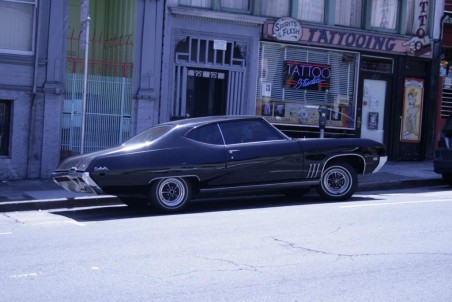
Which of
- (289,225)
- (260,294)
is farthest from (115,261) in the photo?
(289,225)

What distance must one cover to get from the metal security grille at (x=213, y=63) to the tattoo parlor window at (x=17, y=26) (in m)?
3.41

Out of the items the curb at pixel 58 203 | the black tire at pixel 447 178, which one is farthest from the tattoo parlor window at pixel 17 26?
the black tire at pixel 447 178

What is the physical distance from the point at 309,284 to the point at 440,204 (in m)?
5.97

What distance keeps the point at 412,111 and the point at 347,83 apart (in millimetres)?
2162

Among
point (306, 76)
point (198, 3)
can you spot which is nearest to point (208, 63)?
point (198, 3)

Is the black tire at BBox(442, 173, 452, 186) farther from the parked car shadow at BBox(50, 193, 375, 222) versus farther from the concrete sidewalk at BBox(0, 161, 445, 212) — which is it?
the parked car shadow at BBox(50, 193, 375, 222)

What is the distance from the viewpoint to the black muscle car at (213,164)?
11.2 m

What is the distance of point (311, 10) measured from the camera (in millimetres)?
18453

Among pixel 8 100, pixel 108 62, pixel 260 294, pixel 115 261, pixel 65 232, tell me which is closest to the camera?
pixel 260 294

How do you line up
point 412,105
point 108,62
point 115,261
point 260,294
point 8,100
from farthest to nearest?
1. point 412,105
2. point 108,62
3. point 8,100
4. point 115,261
5. point 260,294

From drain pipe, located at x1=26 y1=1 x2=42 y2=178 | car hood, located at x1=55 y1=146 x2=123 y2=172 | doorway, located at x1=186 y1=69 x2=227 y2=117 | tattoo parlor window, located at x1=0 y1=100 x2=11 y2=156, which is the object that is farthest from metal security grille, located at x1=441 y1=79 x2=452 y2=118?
tattoo parlor window, located at x1=0 y1=100 x2=11 y2=156

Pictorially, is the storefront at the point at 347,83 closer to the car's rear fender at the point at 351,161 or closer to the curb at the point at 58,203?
the car's rear fender at the point at 351,161

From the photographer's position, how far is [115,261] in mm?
7906

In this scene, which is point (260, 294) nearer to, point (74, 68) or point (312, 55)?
point (74, 68)
